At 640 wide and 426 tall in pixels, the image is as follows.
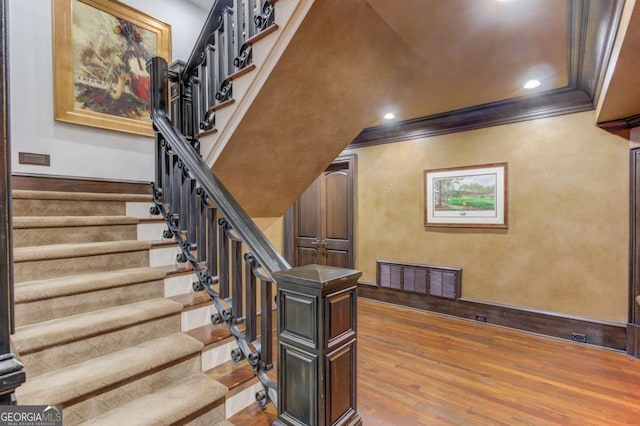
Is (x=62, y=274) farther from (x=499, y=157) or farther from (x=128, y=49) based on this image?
(x=499, y=157)

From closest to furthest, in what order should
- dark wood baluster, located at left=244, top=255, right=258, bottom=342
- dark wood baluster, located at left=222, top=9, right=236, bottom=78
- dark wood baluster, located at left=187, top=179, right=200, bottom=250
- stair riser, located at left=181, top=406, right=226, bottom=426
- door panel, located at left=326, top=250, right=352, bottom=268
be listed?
stair riser, located at left=181, top=406, right=226, bottom=426 → dark wood baluster, located at left=244, top=255, right=258, bottom=342 → dark wood baluster, located at left=187, top=179, right=200, bottom=250 → dark wood baluster, located at left=222, top=9, right=236, bottom=78 → door panel, located at left=326, top=250, right=352, bottom=268

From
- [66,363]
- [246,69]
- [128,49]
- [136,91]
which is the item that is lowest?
[66,363]

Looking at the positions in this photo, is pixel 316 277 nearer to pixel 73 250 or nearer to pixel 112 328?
pixel 112 328

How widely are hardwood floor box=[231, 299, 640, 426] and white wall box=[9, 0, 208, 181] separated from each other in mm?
2840

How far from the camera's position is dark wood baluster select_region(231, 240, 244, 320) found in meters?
1.64

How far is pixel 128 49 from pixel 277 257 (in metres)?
3.27

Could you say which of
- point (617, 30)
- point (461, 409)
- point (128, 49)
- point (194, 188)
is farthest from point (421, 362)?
point (128, 49)

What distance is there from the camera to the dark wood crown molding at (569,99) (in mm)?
1843

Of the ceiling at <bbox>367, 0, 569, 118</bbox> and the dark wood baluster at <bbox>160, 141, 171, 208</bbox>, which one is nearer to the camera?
the ceiling at <bbox>367, 0, 569, 118</bbox>

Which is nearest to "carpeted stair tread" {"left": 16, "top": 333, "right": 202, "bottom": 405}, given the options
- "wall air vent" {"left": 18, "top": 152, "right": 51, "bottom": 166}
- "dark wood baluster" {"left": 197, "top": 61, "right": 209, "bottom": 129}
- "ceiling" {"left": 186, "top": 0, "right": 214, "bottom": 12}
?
"dark wood baluster" {"left": 197, "top": 61, "right": 209, "bottom": 129}

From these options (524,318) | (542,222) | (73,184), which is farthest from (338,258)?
(73,184)

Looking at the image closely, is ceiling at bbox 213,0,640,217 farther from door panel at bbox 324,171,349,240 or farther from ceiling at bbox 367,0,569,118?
door panel at bbox 324,171,349,240

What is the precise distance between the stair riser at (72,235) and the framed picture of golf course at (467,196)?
3.53 m

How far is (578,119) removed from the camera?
322cm
